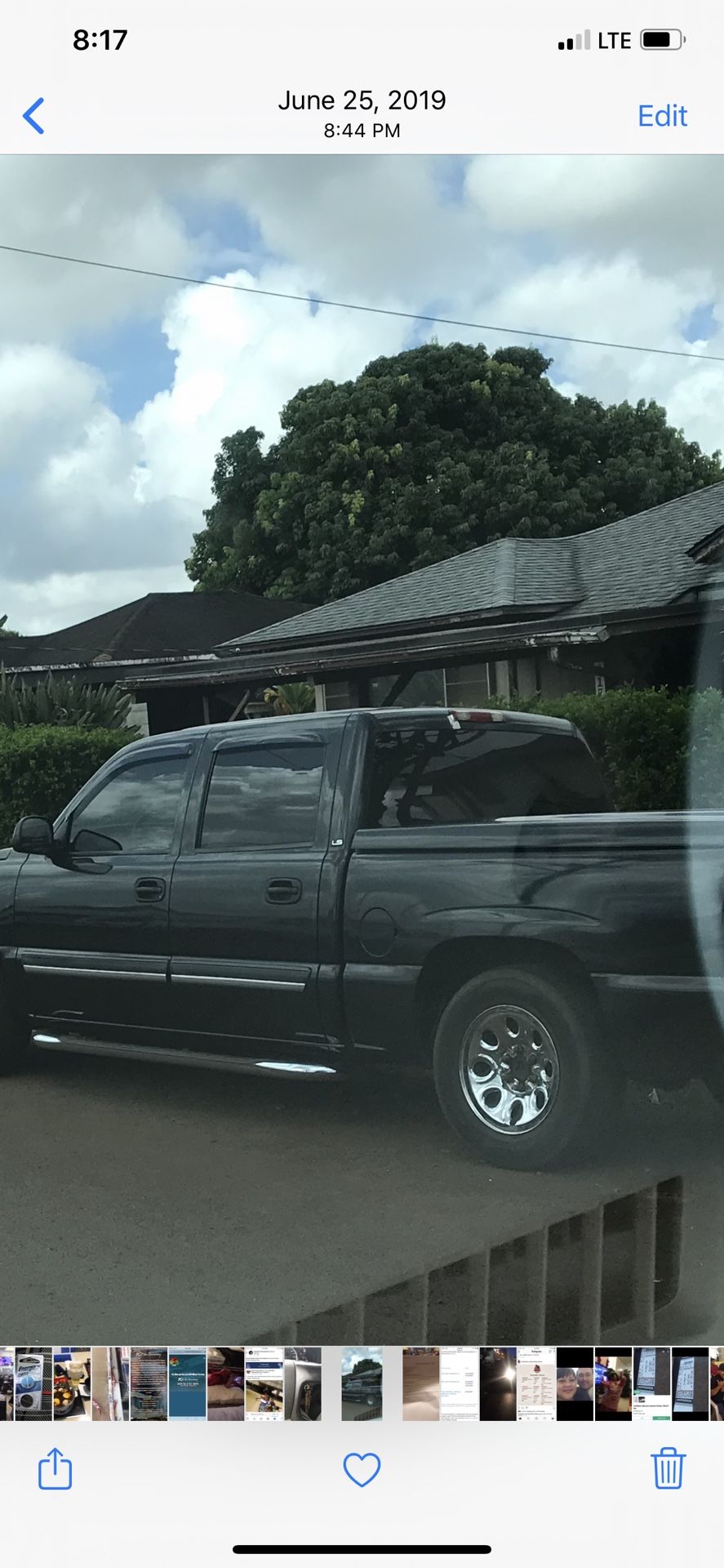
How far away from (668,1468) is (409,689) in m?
3.37

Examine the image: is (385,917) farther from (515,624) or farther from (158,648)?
(515,624)

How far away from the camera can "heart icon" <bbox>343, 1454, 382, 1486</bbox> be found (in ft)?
5.26

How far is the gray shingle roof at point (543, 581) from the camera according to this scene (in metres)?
4.39

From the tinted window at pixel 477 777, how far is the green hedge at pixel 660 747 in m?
0.09

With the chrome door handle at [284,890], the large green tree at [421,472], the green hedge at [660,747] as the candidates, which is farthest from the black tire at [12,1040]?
the green hedge at [660,747]

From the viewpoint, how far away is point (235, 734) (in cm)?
470

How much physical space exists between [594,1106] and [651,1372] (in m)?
1.91

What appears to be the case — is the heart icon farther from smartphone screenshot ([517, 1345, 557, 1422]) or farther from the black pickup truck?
the black pickup truck

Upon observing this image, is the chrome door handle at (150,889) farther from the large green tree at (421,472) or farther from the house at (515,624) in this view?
the large green tree at (421,472)

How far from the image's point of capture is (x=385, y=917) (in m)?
3.91

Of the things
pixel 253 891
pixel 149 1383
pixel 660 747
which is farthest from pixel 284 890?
pixel 149 1383
